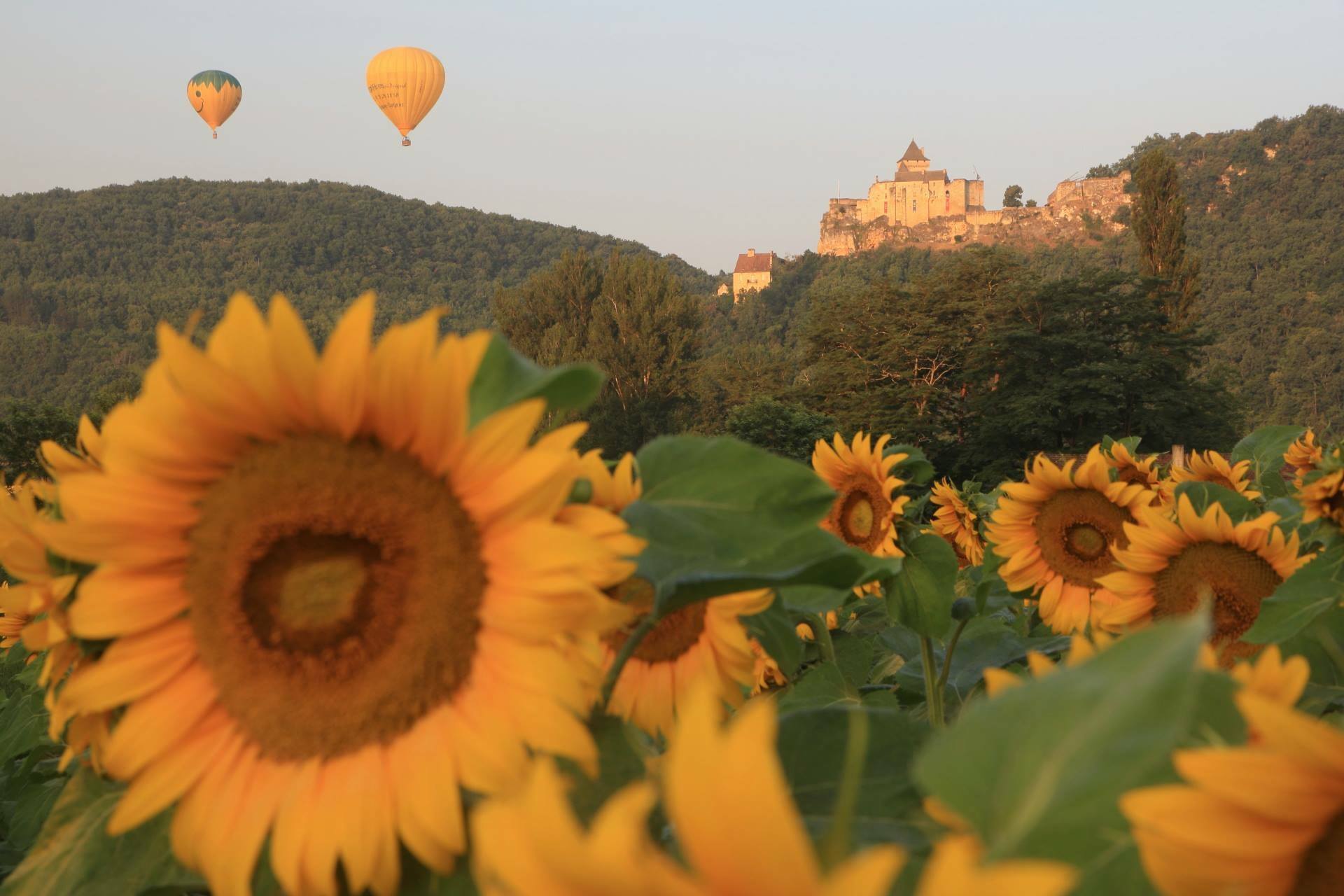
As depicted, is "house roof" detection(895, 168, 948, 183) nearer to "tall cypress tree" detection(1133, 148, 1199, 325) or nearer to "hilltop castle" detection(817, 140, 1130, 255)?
"hilltop castle" detection(817, 140, 1130, 255)

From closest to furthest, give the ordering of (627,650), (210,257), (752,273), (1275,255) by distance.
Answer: (627,650)
(1275,255)
(210,257)
(752,273)

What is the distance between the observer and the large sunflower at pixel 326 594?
1.92 ft

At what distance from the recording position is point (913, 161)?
91312mm

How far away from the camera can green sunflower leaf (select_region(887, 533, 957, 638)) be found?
1.45m

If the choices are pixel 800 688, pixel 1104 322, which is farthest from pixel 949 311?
pixel 800 688

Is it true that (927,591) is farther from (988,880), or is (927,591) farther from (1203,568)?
(988,880)

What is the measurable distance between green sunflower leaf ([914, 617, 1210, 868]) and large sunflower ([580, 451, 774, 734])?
0.55 meters

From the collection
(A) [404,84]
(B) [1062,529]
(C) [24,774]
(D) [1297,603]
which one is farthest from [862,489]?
(A) [404,84]

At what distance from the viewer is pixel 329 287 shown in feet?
242

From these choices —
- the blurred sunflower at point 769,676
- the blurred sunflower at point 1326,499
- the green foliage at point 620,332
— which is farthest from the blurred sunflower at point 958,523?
the green foliage at point 620,332

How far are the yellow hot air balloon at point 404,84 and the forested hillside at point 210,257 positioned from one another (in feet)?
91.1

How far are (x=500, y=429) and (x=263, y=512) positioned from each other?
0.59ft

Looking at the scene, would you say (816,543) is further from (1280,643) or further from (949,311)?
(949,311)

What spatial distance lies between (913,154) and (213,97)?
69.7 meters
